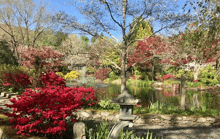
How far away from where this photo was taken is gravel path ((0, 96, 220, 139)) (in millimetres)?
5246

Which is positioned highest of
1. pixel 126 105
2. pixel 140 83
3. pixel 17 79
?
pixel 17 79

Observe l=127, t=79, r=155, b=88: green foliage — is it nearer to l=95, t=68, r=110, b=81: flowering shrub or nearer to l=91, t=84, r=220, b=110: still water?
l=95, t=68, r=110, b=81: flowering shrub

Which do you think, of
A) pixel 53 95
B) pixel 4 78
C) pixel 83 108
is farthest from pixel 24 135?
pixel 4 78

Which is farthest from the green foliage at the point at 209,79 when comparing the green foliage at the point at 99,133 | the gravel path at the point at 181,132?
the green foliage at the point at 99,133

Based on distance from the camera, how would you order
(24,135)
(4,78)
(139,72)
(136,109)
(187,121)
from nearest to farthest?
1. (24,135)
2. (187,121)
3. (136,109)
4. (4,78)
5. (139,72)

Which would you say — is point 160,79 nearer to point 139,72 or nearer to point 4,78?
point 139,72

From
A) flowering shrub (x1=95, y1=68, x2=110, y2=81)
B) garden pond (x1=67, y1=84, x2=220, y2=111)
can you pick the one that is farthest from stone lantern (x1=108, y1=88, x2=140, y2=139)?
flowering shrub (x1=95, y1=68, x2=110, y2=81)

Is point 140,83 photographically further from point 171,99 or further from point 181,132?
point 181,132

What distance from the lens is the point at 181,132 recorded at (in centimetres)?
559

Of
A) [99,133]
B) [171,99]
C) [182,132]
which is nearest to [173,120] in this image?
[182,132]

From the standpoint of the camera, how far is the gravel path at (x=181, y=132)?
5.25 meters

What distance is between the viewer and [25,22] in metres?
20.3

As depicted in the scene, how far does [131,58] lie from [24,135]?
18037 millimetres

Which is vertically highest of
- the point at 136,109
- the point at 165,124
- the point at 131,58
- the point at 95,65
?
the point at 131,58
